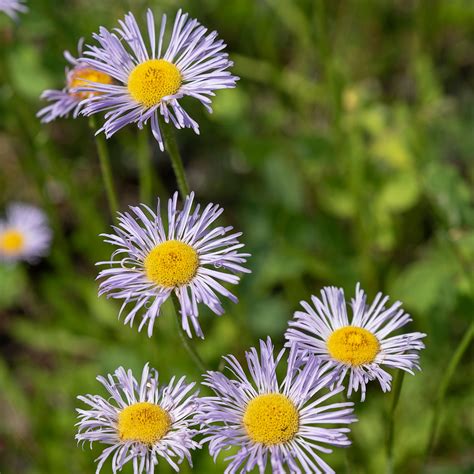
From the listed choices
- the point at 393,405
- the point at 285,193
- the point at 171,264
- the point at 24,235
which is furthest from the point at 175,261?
the point at 24,235

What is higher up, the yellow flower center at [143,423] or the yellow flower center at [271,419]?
the yellow flower center at [271,419]

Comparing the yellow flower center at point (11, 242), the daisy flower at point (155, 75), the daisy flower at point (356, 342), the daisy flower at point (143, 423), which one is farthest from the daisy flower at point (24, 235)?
the daisy flower at point (356, 342)

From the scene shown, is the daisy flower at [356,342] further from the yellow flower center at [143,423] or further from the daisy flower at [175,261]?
the yellow flower center at [143,423]

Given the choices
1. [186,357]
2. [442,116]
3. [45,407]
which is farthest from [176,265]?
[442,116]

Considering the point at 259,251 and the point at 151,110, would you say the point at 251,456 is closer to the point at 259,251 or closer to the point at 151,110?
the point at 151,110

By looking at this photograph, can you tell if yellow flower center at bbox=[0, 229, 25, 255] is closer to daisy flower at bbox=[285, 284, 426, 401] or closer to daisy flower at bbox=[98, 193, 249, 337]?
daisy flower at bbox=[98, 193, 249, 337]
